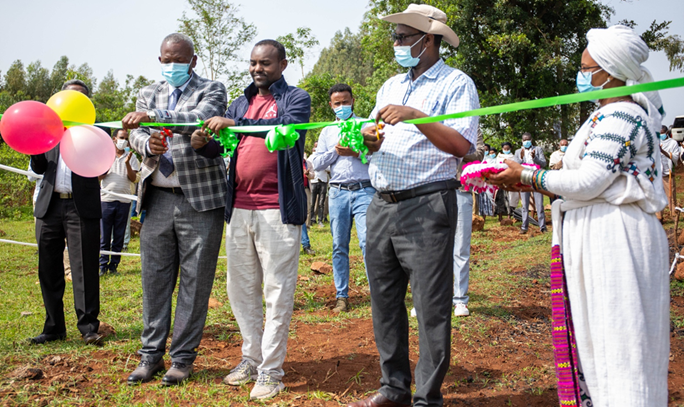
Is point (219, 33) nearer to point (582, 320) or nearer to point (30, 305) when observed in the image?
point (30, 305)

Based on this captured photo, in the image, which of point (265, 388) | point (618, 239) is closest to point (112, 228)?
point (265, 388)

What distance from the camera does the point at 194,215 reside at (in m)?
3.95

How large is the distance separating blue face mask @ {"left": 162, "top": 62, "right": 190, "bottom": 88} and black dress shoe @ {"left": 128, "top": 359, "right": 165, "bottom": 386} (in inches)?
82.8

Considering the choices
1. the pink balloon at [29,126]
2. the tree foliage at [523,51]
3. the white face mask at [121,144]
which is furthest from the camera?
the tree foliage at [523,51]

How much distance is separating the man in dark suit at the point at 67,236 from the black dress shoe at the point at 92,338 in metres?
0.04

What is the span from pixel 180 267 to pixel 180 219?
0.36 meters

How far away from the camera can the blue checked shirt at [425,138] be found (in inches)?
124

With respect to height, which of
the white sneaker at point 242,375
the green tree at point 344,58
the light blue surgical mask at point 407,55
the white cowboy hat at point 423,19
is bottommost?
the white sneaker at point 242,375

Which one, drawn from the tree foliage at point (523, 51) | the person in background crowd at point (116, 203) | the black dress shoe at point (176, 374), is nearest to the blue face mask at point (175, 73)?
the black dress shoe at point (176, 374)

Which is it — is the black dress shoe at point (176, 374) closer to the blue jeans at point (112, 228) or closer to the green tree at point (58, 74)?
the blue jeans at point (112, 228)

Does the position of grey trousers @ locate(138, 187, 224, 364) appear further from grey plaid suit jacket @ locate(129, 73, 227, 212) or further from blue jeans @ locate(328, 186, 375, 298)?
blue jeans @ locate(328, 186, 375, 298)

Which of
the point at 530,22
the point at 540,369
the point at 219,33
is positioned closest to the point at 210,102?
the point at 540,369

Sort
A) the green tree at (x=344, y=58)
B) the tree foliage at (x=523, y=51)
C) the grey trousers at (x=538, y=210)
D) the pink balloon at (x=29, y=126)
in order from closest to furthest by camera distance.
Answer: the pink balloon at (x=29, y=126) → the grey trousers at (x=538, y=210) → the tree foliage at (x=523, y=51) → the green tree at (x=344, y=58)

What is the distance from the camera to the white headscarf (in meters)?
2.56
